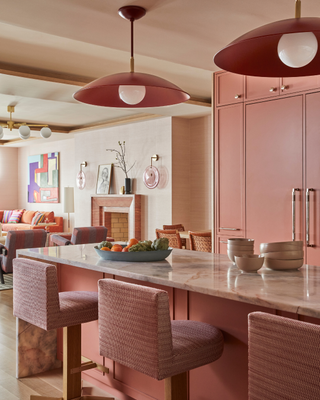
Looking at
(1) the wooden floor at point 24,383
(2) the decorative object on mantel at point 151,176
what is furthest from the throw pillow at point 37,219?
(1) the wooden floor at point 24,383

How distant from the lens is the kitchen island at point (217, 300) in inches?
70.3

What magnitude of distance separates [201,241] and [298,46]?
4.07m

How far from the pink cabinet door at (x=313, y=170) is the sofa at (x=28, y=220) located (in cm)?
814

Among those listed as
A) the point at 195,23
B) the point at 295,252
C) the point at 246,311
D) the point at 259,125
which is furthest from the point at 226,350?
the point at 259,125

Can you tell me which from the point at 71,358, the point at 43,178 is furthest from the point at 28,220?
the point at 71,358

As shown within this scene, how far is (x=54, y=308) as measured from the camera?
7.99 ft

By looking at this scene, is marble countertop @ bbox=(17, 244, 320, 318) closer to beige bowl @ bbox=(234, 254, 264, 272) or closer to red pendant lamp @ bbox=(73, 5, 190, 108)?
beige bowl @ bbox=(234, 254, 264, 272)

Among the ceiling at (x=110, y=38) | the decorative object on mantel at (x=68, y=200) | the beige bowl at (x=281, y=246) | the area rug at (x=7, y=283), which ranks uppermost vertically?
the ceiling at (x=110, y=38)

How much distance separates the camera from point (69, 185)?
11.4m

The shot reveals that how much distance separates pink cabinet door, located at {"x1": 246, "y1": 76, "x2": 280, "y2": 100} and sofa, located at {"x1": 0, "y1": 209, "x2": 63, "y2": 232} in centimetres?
772

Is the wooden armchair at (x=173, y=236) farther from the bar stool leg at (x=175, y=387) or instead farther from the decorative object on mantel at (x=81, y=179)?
the bar stool leg at (x=175, y=387)

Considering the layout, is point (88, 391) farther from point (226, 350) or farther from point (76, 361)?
point (226, 350)

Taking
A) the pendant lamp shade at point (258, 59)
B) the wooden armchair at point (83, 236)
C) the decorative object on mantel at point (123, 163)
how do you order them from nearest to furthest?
the pendant lamp shade at point (258, 59) < the wooden armchair at point (83, 236) < the decorative object on mantel at point (123, 163)

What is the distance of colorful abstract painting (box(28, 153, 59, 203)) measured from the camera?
11.9m
